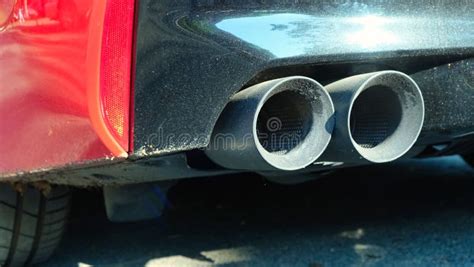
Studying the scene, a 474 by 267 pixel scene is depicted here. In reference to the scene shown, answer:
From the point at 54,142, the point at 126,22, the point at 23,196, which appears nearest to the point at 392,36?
the point at 126,22

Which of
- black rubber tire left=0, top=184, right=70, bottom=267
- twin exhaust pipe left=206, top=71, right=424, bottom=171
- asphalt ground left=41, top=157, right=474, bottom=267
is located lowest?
asphalt ground left=41, top=157, right=474, bottom=267

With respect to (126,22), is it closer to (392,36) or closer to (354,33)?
(354,33)

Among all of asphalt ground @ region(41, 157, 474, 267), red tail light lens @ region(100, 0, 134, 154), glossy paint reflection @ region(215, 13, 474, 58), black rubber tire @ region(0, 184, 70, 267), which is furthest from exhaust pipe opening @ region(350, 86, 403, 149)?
black rubber tire @ region(0, 184, 70, 267)

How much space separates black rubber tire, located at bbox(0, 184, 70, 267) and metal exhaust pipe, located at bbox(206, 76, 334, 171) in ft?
3.01

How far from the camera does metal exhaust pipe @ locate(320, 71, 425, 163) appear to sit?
5.25ft

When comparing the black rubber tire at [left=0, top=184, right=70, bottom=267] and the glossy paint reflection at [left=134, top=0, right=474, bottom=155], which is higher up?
the glossy paint reflection at [left=134, top=0, right=474, bottom=155]

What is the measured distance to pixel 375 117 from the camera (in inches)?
68.2

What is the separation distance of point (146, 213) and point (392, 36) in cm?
114

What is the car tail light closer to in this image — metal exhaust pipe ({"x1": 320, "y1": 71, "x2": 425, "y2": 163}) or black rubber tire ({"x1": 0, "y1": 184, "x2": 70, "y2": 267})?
metal exhaust pipe ({"x1": 320, "y1": 71, "x2": 425, "y2": 163})

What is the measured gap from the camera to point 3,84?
175cm

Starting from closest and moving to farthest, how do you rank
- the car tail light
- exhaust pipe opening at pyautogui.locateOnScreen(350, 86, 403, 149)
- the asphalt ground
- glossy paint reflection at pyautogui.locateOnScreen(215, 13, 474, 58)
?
the car tail light < glossy paint reflection at pyautogui.locateOnScreen(215, 13, 474, 58) < exhaust pipe opening at pyautogui.locateOnScreen(350, 86, 403, 149) < the asphalt ground

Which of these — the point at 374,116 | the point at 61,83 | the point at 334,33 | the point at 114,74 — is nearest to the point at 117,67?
the point at 114,74

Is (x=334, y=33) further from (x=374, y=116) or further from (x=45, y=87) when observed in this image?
(x=45, y=87)

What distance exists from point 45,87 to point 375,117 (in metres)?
0.86
